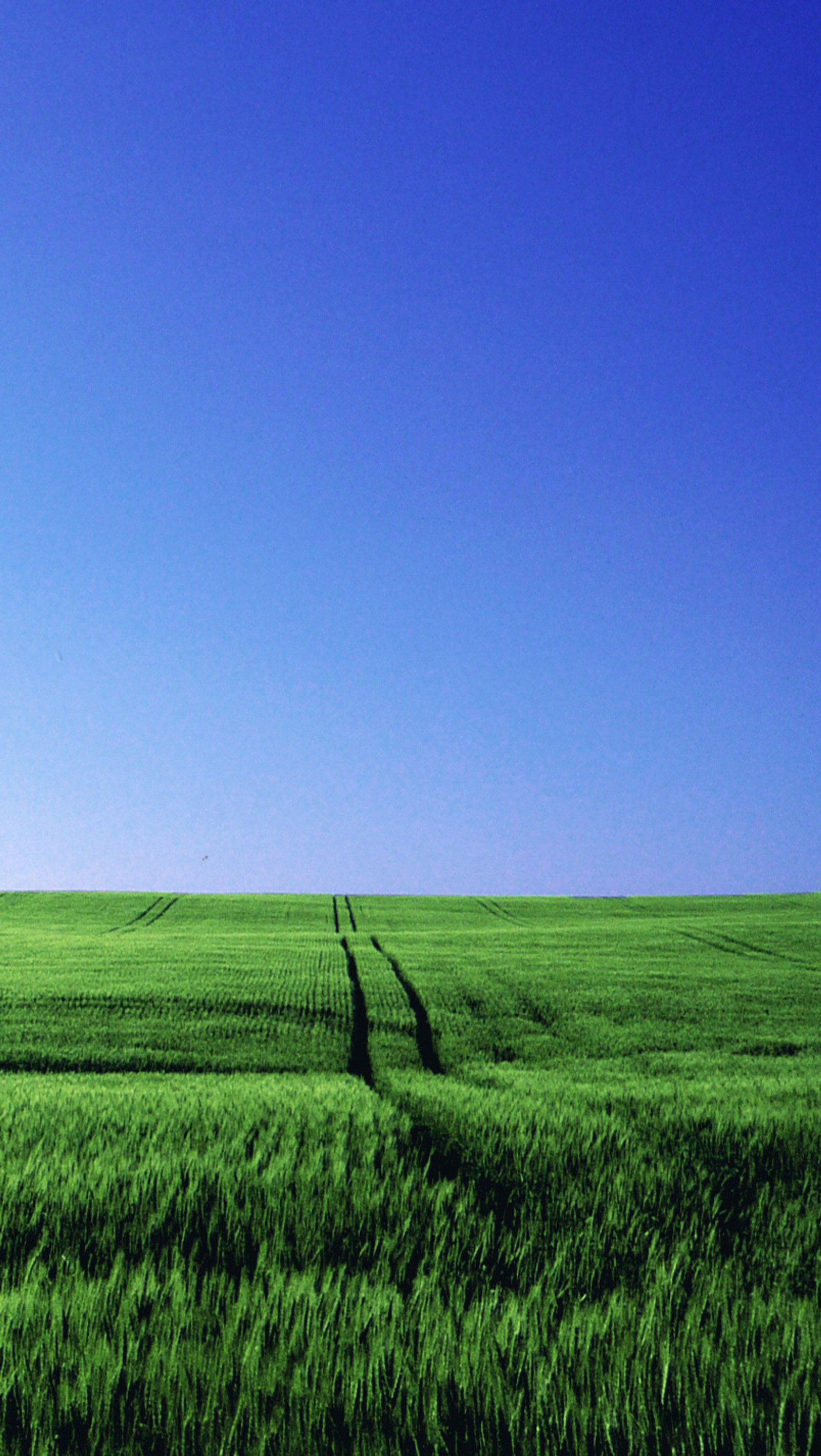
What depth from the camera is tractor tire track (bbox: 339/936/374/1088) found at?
15.6m

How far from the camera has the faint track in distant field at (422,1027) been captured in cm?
1645

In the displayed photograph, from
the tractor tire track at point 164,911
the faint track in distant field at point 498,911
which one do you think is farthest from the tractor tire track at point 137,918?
the faint track in distant field at point 498,911

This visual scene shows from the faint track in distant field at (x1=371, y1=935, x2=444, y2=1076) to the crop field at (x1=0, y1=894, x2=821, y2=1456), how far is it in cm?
38

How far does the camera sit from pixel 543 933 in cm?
3738

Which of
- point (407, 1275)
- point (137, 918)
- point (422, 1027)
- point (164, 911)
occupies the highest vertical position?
point (407, 1275)

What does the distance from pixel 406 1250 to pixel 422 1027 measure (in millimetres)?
14660

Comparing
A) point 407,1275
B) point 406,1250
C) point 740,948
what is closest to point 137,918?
point 740,948

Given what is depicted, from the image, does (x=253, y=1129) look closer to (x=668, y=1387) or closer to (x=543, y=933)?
(x=668, y=1387)

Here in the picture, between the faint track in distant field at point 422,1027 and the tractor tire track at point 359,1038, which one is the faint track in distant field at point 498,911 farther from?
the tractor tire track at point 359,1038

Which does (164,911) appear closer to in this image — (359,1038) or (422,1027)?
(422,1027)

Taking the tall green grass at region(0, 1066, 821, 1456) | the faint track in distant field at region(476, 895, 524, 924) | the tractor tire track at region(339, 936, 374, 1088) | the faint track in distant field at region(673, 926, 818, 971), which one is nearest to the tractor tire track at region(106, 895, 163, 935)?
the tractor tire track at region(339, 936, 374, 1088)

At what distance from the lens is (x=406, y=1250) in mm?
5348

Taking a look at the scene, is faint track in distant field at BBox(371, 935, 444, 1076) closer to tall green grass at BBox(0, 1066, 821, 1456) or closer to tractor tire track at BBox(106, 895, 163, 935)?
tall green grass at BBox(0, 1066, 821, 1456)

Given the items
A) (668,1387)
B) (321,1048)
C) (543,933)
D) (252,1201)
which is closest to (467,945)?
(543,933)
